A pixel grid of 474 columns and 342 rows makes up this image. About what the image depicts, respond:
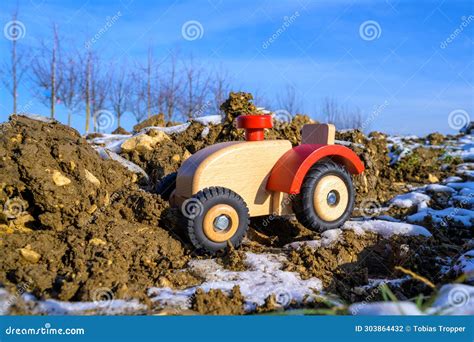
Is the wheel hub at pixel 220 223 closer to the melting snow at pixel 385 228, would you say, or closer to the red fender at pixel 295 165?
the red fender at pixel 295 165

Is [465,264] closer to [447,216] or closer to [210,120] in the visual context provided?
[447,216]

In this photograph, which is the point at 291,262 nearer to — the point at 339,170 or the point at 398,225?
the point at 339,170

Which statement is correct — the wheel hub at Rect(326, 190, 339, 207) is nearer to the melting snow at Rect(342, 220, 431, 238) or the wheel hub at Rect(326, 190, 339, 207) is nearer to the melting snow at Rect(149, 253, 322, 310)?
the melting snow at Rect(342, 220, 431, 238)
